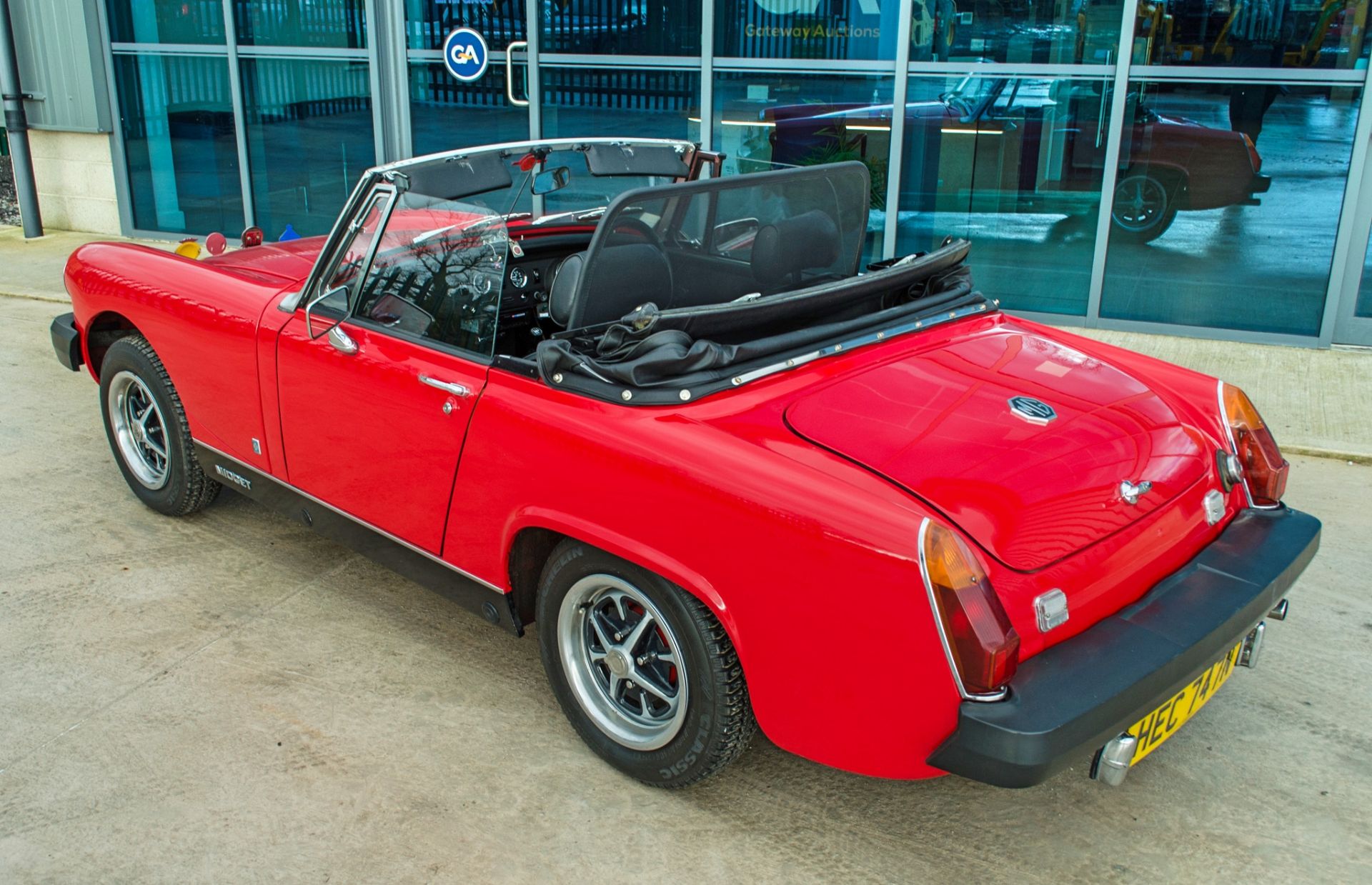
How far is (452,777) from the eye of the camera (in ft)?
10.2

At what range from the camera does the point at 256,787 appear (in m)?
3.05

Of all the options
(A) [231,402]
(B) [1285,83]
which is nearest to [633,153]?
(A) [231,402]

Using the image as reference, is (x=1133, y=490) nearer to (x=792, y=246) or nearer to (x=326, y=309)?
(x=792, y=246)

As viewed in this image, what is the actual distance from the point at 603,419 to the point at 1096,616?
1293mm

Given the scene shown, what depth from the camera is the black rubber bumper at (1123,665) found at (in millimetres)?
2336

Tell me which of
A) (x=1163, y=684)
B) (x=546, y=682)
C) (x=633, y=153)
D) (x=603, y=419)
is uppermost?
(x=633, y=153)

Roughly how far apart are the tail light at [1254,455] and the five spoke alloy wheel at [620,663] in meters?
1.74

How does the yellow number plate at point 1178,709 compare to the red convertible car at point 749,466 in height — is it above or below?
below

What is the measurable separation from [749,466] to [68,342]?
11.7ft

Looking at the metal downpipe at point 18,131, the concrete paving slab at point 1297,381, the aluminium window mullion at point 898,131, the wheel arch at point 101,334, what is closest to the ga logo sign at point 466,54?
the aluminium window mullion at point 898,131

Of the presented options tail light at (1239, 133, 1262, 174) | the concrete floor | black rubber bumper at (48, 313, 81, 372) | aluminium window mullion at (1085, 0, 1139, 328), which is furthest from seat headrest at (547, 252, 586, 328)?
tail light at (1239, 133, 1262, 174)

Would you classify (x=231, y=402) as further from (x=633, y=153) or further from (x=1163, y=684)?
(x=1163, y=684)

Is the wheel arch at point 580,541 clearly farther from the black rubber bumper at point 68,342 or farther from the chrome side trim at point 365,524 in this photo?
the black rubber bumper at point 68,342

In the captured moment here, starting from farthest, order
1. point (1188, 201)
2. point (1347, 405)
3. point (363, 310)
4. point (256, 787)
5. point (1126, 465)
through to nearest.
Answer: point (1188, 201)
point (1347, 405)
point (363, 310)
point (256, 787)
point (1126, 465)
